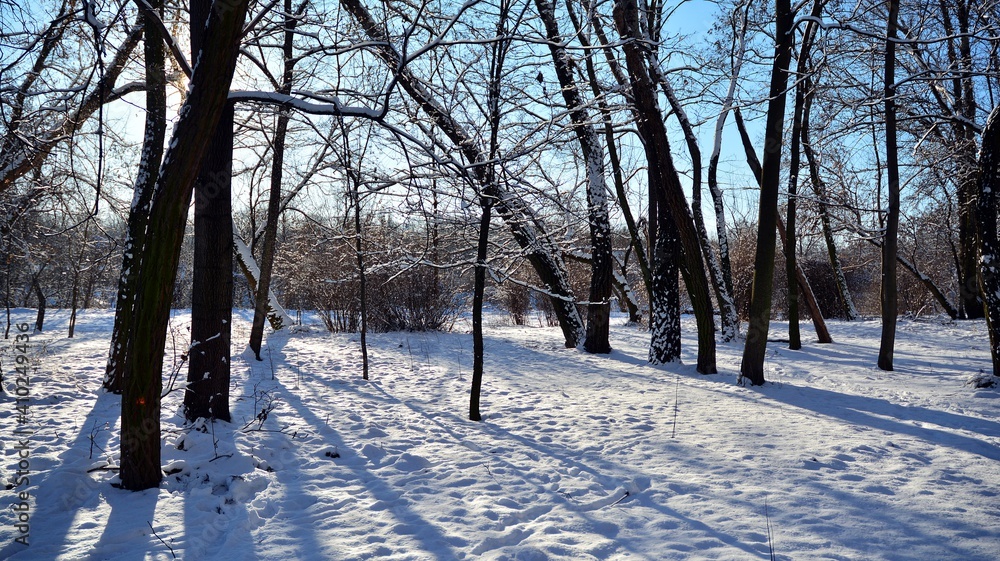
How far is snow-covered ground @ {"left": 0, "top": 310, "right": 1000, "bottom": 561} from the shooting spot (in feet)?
9.15

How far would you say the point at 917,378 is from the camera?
7.33 m

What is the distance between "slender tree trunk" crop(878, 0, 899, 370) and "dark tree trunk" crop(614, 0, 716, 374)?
2.60 metres

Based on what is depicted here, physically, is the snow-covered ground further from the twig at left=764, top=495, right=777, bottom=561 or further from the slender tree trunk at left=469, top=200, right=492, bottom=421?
the slender tree trunk at left=469, top=200, right=492, bottom=421

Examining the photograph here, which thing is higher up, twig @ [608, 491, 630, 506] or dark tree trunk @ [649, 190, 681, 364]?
dark tree trunk @ [649, 190, 681, 364]

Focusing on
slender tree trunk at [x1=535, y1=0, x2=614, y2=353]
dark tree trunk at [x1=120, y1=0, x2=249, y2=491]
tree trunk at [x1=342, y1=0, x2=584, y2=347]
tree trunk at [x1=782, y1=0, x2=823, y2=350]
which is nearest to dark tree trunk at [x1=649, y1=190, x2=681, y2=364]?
slender tree trunk at [x1=535, y1=0, x2=614, y2=353]

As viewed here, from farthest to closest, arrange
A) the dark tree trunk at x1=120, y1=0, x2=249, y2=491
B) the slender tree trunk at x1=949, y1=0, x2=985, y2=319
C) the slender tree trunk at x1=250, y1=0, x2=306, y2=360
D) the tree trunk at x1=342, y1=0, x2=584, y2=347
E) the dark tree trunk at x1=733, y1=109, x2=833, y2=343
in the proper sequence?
the dark tree trunk at x1=733, y1=109, x2=833, y2=343 < the slender tree trunk at x1=949, y1=0, x2=985, y2=319 < the slender tree trunk at x1=250, y1=0, x2=306, y2=360 < the tree trunk at x1=342, y1=0, x2=584, y2=347 < the dark tree trunk at x1=120, y1=0, x2=249, y2=491

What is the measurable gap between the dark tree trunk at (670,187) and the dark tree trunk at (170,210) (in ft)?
19.1

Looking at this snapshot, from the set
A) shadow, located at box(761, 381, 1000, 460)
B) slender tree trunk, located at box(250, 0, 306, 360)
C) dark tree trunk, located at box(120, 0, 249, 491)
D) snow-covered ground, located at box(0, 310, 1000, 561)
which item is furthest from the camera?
slender tree trunk, located at box(250, 0, 306, 360)

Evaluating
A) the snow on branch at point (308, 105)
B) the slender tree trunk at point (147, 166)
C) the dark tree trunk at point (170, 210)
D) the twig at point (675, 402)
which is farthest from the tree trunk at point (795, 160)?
the slender tree trunk at point (147, 166)

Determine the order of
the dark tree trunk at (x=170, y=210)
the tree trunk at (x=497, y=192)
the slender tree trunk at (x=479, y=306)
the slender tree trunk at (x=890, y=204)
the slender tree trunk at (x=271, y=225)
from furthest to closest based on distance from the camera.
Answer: the slender tree trunk at (x=271, y=225) < the slender tree trunk at (x=890, y=204) < the tree trunk at (x=497, y=192) < the slender tree trunk at (x=479, y=306) < the dark tree trunk at (x=170, y=210)

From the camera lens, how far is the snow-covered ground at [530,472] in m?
2.79

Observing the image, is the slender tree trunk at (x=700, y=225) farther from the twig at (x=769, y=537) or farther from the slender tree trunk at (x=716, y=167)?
the twig at (x=769, y=537)

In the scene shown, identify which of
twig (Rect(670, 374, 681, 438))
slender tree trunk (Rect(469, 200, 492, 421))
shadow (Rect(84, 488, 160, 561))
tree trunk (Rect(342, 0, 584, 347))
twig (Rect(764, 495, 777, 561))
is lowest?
shadow (Rect(84, 488, 160, 561))

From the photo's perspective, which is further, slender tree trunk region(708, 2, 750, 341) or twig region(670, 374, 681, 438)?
slender tree trunk region(708, 2, 750, 341)
